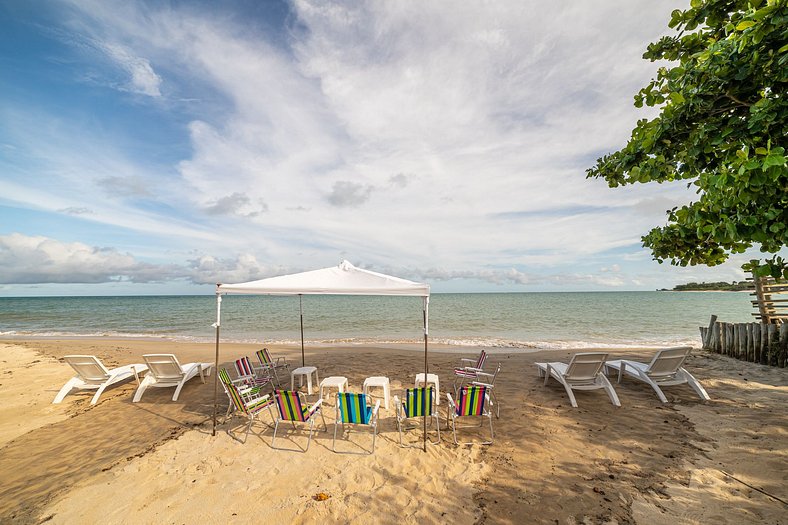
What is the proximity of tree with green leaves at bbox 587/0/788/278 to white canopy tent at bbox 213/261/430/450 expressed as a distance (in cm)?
305

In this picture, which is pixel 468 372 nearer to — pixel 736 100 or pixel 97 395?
pixel 736 100

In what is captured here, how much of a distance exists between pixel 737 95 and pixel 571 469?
14.0 ft

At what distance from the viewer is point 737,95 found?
277 cm

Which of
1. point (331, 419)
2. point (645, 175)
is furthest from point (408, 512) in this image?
point (645, 175)

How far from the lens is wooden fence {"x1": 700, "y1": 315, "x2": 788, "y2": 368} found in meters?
8.02

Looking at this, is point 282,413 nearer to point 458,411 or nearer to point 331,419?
point 331,419

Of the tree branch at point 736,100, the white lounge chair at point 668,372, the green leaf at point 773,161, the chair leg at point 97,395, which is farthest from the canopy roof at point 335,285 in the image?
the white lounge chair at point 668,372

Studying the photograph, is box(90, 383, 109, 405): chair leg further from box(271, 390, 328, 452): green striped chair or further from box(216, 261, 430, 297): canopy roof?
box(271, 390, 328, 452): green striped chair

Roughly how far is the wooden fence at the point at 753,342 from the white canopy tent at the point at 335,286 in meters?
9.46

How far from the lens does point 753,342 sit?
8.55m

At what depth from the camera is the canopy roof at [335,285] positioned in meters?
4.85

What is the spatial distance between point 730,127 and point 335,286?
182 inches

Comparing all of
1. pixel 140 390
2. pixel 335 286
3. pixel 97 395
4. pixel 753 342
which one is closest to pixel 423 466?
pixel 335 286

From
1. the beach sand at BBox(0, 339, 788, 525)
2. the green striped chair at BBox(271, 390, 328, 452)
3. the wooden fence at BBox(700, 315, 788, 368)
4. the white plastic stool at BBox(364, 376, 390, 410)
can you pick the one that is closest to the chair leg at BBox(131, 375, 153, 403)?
the beach sand at BBox(0, 339, 788, 525)
